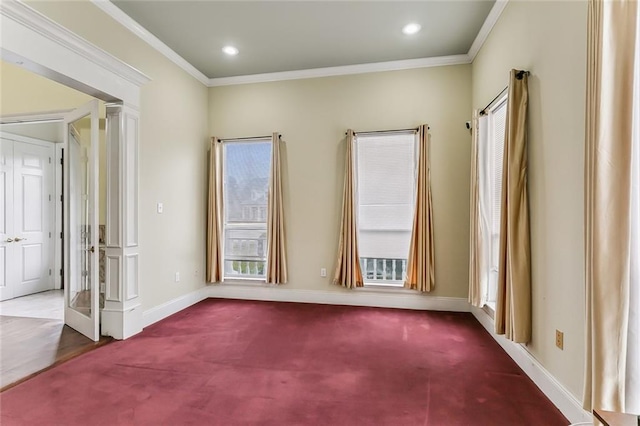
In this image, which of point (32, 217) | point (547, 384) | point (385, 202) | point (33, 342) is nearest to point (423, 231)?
point (385, 202)

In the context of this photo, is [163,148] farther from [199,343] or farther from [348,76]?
[348,76]

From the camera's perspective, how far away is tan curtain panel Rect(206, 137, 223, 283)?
464 centimetres

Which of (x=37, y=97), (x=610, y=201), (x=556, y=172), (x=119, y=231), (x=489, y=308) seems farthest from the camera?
(x=37, y=97)

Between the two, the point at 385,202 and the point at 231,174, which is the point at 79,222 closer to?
the point at 231,174

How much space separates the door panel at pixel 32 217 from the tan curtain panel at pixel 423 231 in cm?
574

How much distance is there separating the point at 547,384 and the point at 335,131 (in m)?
3.49

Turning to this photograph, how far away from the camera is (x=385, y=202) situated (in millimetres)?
4285

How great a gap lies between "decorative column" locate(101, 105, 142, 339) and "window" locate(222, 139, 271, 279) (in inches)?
63.9

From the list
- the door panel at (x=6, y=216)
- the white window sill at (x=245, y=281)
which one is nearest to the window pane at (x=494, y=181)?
the white window sill at (x=245, y=281)

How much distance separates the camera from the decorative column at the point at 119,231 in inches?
124

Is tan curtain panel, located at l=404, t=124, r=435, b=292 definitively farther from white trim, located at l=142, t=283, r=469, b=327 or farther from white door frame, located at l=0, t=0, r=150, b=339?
white door frame, located at l=0, t=0, r=150, b=339

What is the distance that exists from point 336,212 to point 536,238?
8.20ft

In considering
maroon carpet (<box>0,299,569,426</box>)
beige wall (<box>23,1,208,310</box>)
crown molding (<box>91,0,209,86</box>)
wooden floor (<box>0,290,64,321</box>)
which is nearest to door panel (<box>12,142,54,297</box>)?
wooden floor (<box>0,290,64,321</box>)

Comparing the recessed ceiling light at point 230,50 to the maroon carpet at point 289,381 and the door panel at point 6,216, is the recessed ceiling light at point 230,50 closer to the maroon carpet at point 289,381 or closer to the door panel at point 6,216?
the maroon carpet at point 289,381
